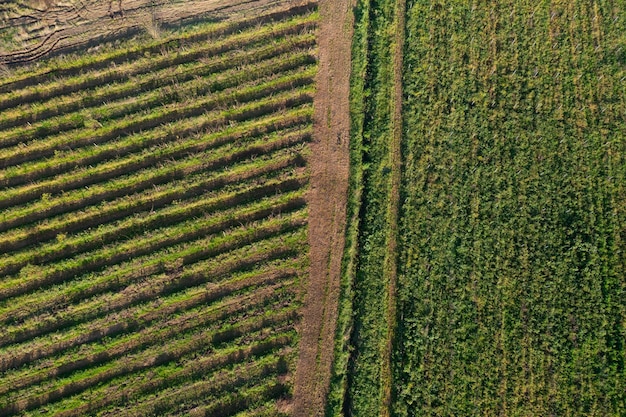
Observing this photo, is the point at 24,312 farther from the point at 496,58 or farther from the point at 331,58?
the point at 496,58

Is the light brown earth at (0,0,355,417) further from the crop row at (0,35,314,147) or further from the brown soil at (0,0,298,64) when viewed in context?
the crop row at (0,35,314,147)

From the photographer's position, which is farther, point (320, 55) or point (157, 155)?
point (320, 55)

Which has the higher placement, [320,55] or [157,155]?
[320,55]

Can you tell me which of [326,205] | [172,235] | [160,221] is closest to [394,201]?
[326,205]

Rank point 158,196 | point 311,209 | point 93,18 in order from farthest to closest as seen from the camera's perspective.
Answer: point 93,18 < point 311,209 < point 158,196

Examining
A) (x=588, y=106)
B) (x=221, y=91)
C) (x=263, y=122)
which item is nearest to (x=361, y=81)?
(x=263, y=122)

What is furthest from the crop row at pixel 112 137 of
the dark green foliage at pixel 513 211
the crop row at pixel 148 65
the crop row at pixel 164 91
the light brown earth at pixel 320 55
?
the dark green foliage at pixel 513 211

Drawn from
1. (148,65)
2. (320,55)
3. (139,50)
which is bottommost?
(148,65)

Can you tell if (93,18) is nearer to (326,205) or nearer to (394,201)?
(326,205)

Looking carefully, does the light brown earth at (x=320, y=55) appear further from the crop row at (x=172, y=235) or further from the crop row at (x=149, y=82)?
the crop row at (x=149, y=82)
